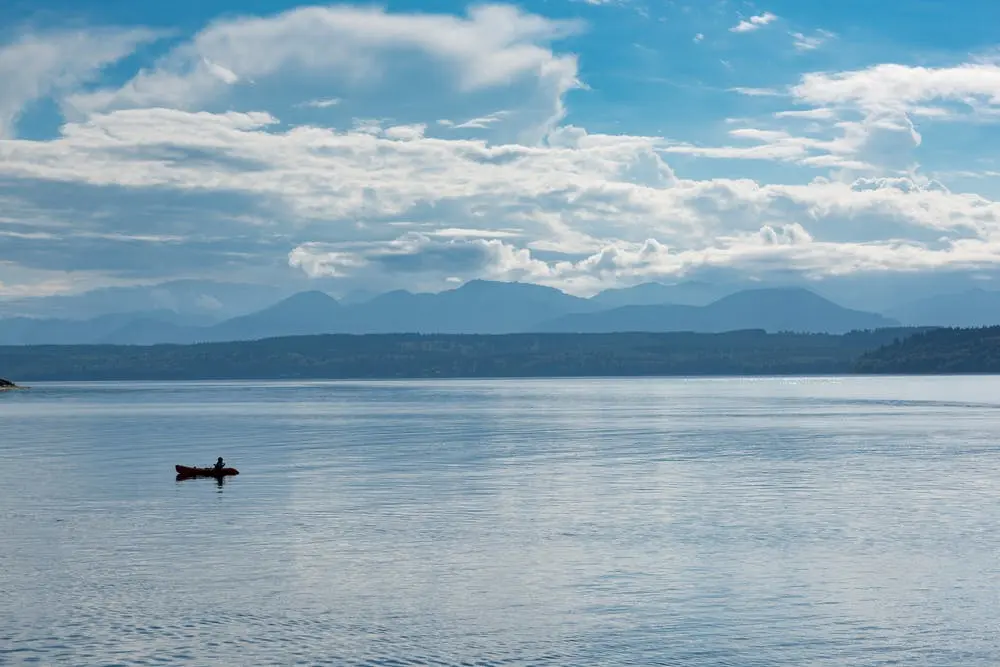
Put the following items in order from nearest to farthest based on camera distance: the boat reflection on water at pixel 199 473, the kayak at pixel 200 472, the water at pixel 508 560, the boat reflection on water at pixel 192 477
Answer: the water at pixel 508 560 < the boat reflection on water at pixel 192 477 < the boat reflection on water at pixel 199 473 < the kayak at pixel 200 472

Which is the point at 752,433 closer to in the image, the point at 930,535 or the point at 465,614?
the point at 930,535

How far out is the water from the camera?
35.4 m

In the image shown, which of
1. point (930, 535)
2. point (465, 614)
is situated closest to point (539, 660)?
point (465, 614)

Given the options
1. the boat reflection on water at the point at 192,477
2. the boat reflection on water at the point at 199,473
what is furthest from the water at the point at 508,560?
the boat reflection on water at the point at 199,473

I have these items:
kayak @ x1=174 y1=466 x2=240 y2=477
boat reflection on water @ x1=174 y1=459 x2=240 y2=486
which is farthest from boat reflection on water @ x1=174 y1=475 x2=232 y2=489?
kayak @ x1=174 y1=466 x2=240 y2=477

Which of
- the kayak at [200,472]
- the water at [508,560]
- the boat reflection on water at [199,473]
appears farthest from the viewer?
the kayak at [200,472]

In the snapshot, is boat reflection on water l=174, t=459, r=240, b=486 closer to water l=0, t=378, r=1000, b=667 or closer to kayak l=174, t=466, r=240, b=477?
kayak l=174, t=466, r=240, b=477

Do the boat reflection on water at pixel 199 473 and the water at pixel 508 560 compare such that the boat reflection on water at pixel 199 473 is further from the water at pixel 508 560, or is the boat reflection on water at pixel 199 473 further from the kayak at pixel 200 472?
the water at pixel 508 560

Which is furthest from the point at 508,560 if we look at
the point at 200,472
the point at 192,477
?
the point at 192,477

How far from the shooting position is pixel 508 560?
49.1 metres

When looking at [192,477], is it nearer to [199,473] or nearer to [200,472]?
[199,473]

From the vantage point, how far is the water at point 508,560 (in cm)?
3541

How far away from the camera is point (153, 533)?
57.5 meters

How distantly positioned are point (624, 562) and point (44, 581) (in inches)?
852
